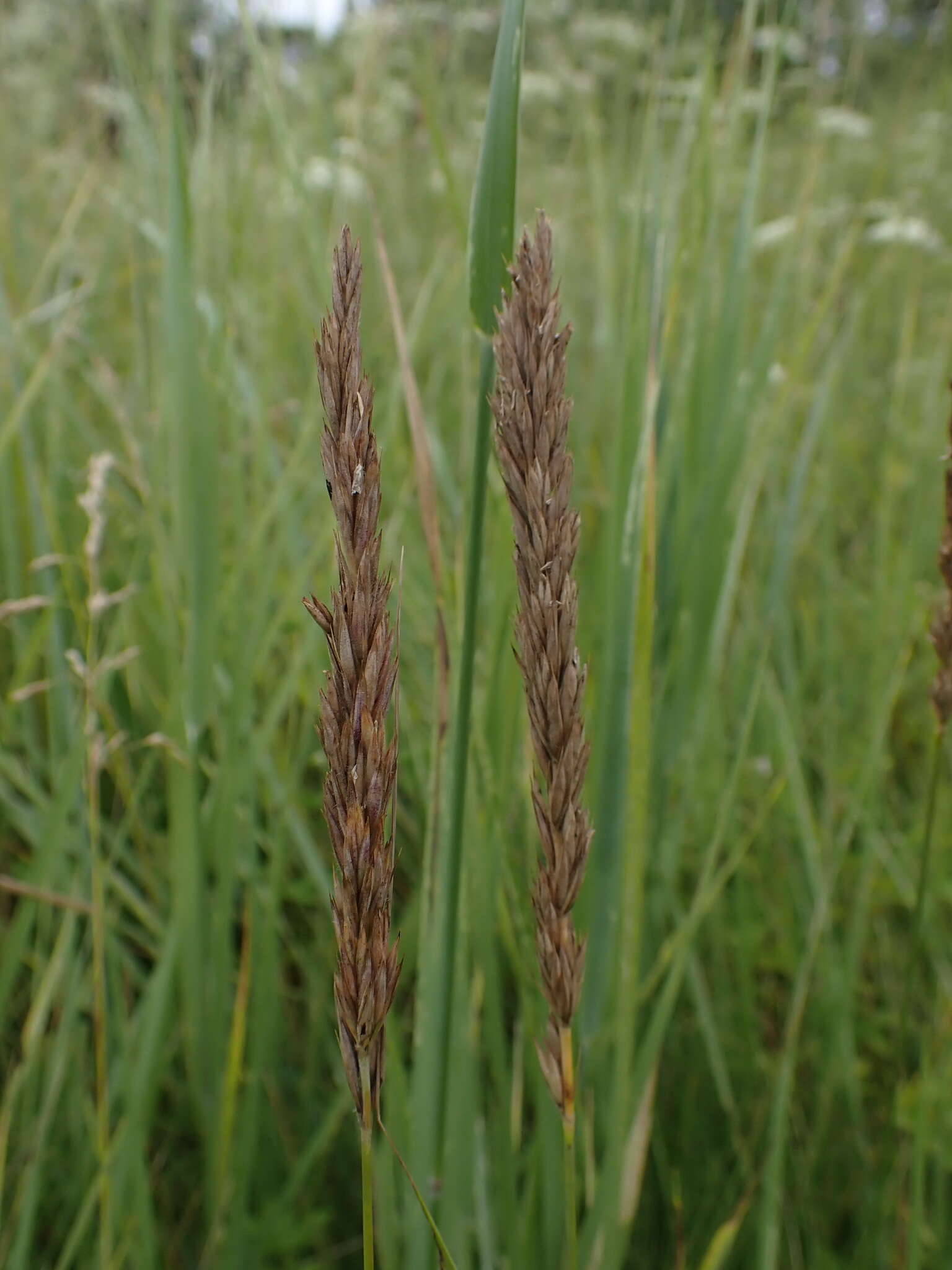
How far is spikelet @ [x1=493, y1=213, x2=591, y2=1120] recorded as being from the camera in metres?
0.44

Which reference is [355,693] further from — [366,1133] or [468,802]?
[468,802]

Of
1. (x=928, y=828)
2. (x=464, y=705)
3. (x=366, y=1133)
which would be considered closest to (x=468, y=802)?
(x=464, y=705)

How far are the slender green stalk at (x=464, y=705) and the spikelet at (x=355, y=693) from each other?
0.24 meters

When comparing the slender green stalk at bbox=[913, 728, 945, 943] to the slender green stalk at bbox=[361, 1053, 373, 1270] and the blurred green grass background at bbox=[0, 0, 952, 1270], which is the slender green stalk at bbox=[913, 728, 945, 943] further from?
the slender green stalk at bbox=[361, 1053, 373, 1270]

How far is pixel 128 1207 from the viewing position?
1005 mm

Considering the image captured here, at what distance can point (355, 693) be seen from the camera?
15.6 inches

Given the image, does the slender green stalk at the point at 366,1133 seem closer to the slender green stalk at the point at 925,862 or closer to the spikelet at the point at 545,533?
the spikelet at the point at 545,533

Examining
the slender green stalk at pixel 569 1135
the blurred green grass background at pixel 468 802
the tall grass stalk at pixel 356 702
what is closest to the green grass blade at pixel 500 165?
the blurred green grass background at pixel 468 802

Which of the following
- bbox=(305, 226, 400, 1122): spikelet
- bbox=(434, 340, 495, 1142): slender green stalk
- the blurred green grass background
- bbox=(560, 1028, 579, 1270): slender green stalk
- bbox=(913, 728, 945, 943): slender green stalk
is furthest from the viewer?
the blurred green grass background

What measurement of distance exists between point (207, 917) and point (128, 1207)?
0.27 m

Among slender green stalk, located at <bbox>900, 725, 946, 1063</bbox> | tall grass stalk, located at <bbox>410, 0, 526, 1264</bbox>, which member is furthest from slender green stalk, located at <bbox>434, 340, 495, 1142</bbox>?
slender green stalk, located at <bbox>900, 725, 946, 1063</bbox>

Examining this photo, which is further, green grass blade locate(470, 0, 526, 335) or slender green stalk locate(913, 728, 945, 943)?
slender green stalk locate(913, 728, 945, 943)

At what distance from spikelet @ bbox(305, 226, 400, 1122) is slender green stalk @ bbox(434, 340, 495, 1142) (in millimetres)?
238

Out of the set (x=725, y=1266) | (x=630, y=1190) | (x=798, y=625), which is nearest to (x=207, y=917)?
(x=630, y=1190)
